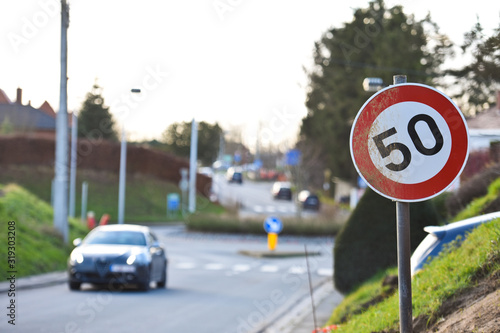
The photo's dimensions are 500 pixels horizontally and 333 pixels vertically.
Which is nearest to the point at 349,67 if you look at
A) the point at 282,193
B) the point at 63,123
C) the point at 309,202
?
the point at 309,202

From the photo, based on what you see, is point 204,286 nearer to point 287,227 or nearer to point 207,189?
point 287,227

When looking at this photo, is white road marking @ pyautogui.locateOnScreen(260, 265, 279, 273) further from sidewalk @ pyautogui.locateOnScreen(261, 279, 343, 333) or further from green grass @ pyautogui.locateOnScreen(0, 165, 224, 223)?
green grass @ pyautogui.locateOnScreen(0, 165, 224, 223)

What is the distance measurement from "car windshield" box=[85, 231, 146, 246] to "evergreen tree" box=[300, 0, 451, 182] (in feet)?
84.7

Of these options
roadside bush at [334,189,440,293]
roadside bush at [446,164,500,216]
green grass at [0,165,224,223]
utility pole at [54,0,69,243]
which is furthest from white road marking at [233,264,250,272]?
green grass at [0,165,224,223]

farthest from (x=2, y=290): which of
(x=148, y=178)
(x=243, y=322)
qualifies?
(x=148, y=178)

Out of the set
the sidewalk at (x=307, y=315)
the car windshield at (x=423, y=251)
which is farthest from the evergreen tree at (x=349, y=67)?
the car windshield at (x=423, y=251)

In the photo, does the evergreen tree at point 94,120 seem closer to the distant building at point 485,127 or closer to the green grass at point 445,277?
the distant building at point 485,127

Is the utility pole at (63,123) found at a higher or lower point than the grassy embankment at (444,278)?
higher

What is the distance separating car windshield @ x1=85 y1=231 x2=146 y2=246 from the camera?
1841 centimetres

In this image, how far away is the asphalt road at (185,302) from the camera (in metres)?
12.3

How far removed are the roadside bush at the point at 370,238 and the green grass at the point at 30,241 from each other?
25.0 feet

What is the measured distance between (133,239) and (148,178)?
155 feet

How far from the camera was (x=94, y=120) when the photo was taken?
217 ft

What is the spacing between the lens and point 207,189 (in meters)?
70.1
